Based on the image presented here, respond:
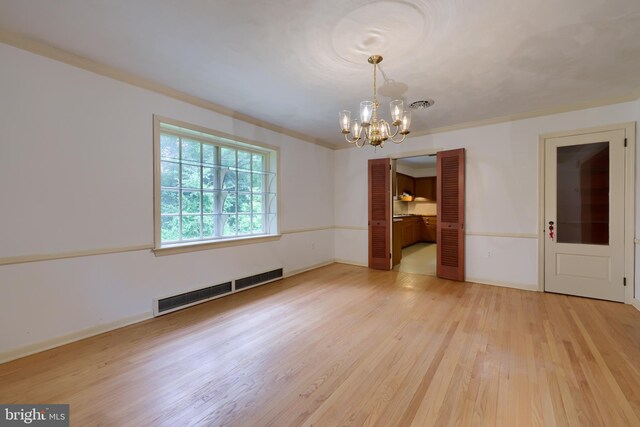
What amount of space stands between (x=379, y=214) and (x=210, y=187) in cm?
311

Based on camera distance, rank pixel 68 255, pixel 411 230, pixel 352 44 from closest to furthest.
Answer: pixel 352 44 < pixel 68 255 < pixel 411 230

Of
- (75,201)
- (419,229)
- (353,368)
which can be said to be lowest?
(353,368)

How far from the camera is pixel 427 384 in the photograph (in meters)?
1.91

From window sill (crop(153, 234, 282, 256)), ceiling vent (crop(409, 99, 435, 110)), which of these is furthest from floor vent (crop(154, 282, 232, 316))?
ceiling vent (crop(409, 99, 435, 110))

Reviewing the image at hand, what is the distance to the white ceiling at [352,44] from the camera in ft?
6.16

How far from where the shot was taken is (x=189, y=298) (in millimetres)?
3371

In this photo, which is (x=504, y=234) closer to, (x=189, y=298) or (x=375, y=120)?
(x=375, y=120)

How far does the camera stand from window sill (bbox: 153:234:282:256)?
3170mm


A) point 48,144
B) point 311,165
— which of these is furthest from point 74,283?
point 311,165

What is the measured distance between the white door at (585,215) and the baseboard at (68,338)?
209 inches

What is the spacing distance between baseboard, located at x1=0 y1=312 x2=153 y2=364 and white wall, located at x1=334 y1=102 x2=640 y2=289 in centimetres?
470

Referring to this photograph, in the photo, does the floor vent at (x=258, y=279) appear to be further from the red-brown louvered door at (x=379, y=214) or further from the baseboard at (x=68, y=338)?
the red-brown louvered door at (x=379, y=214)

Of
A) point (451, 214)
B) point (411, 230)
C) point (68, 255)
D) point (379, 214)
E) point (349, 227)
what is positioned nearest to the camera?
point (68, 255)

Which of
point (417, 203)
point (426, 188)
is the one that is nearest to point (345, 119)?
point (426, 188)
